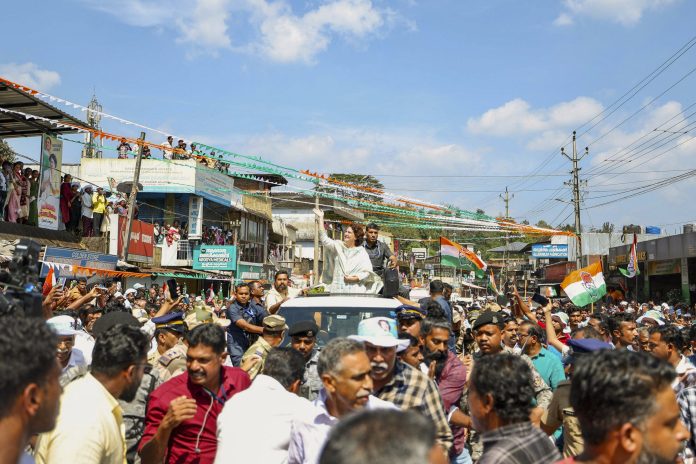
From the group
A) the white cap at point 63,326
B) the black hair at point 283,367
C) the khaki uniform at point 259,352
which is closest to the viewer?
the black hair at point 283,367

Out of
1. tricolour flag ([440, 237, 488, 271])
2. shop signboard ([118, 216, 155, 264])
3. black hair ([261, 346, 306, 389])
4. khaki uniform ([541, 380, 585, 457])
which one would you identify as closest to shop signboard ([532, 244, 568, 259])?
shop signboard ([118, 216, 155, 264])

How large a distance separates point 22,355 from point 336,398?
67.3 inches

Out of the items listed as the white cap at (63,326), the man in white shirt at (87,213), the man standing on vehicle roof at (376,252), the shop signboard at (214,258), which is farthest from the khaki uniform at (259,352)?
the shop signboard at (214,258)

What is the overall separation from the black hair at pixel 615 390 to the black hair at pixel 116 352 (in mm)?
2423

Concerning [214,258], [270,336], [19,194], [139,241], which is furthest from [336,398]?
[214,258]

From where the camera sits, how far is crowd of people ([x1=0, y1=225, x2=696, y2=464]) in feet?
7.84

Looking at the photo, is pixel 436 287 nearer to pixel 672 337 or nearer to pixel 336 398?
pixel 672 337

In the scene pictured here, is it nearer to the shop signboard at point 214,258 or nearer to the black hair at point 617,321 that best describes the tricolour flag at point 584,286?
the black hair at point 617,321

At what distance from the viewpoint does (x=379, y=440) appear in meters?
1.75

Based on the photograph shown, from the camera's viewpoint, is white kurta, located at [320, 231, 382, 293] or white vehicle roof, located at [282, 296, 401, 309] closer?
white vehicle roof, located at [282, 296, 401, 309]

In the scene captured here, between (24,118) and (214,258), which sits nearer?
(24,118)

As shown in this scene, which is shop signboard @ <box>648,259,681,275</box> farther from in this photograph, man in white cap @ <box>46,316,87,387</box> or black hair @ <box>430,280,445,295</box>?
man in white cap @ <box>46,316,87,387</box>

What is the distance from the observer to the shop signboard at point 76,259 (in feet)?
61.0

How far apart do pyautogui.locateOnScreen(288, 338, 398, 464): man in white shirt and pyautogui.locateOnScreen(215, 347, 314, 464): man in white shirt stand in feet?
0.32
